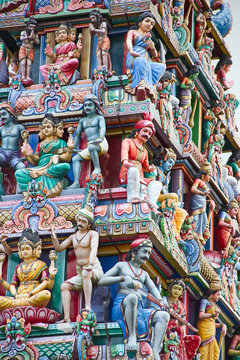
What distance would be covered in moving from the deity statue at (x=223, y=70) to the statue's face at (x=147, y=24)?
276 inches

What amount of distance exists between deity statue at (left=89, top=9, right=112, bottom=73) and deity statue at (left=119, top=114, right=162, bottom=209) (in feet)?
6.64

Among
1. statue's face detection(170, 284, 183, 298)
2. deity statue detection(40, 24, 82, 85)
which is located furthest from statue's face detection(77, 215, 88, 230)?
deity statue detection(40, 24, 82, 85)

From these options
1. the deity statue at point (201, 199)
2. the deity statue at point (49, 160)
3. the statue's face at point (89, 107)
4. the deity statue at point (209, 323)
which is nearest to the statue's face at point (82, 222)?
the deity statue at point (49, 160)

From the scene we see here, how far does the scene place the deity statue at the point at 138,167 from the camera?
3366cm

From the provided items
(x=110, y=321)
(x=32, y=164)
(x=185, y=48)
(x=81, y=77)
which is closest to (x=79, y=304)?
(x=110, y=321)

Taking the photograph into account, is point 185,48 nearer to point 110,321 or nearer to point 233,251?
point 233,251

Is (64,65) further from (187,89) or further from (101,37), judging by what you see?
(187,89)

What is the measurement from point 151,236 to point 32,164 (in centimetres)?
349

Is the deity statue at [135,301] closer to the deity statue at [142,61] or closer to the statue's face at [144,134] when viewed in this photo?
the statue's face at [144,134]

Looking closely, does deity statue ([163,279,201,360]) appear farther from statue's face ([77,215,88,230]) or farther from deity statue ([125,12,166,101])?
deity statue ([125,12,166,101])

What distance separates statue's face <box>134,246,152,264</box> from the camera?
32781mm

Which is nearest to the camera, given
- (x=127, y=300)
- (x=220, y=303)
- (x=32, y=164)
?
(x=127, y=300)

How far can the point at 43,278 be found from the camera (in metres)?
33.0

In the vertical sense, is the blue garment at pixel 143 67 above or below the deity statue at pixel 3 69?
below
